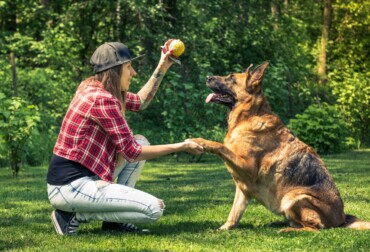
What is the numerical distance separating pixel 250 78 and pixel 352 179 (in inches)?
213

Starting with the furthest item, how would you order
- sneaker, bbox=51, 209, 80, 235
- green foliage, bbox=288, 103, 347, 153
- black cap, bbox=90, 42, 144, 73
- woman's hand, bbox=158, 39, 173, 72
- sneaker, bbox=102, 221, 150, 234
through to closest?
green foliage, bbox=288, 103, 347, 153 < woman's hand, bbox=158, 39, 173, 72 < sneaker, bbox=102, 221, 150, 234 < sneaker, bbox=51, 209, 80, 235 < black cap, bbox=90, 42, 144, 73

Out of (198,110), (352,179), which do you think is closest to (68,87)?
(198,110)

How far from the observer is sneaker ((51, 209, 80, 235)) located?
643 cm

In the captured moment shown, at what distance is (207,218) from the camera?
7.68 m

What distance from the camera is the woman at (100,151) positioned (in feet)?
20.1

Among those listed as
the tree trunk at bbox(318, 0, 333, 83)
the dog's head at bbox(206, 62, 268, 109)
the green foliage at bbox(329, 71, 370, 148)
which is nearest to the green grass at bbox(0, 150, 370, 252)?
Result: the dog's head at bbox(206, 62, 268, 109)

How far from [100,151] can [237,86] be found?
67.7 inches

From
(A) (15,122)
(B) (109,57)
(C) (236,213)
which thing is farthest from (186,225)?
(A) (15,122)

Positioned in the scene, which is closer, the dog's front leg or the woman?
the woman

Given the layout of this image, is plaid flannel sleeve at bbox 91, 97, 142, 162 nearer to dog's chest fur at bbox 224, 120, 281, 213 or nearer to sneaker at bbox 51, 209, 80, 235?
sneaker at bbox 51, 209, 80, 235

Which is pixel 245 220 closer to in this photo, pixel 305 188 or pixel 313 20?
pixel 305 188

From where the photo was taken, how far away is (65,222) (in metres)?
6.43

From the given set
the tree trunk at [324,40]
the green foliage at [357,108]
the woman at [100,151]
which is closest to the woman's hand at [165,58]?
the woman at [100,151]

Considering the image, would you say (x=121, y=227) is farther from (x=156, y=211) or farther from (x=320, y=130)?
(x=320, y=130)
